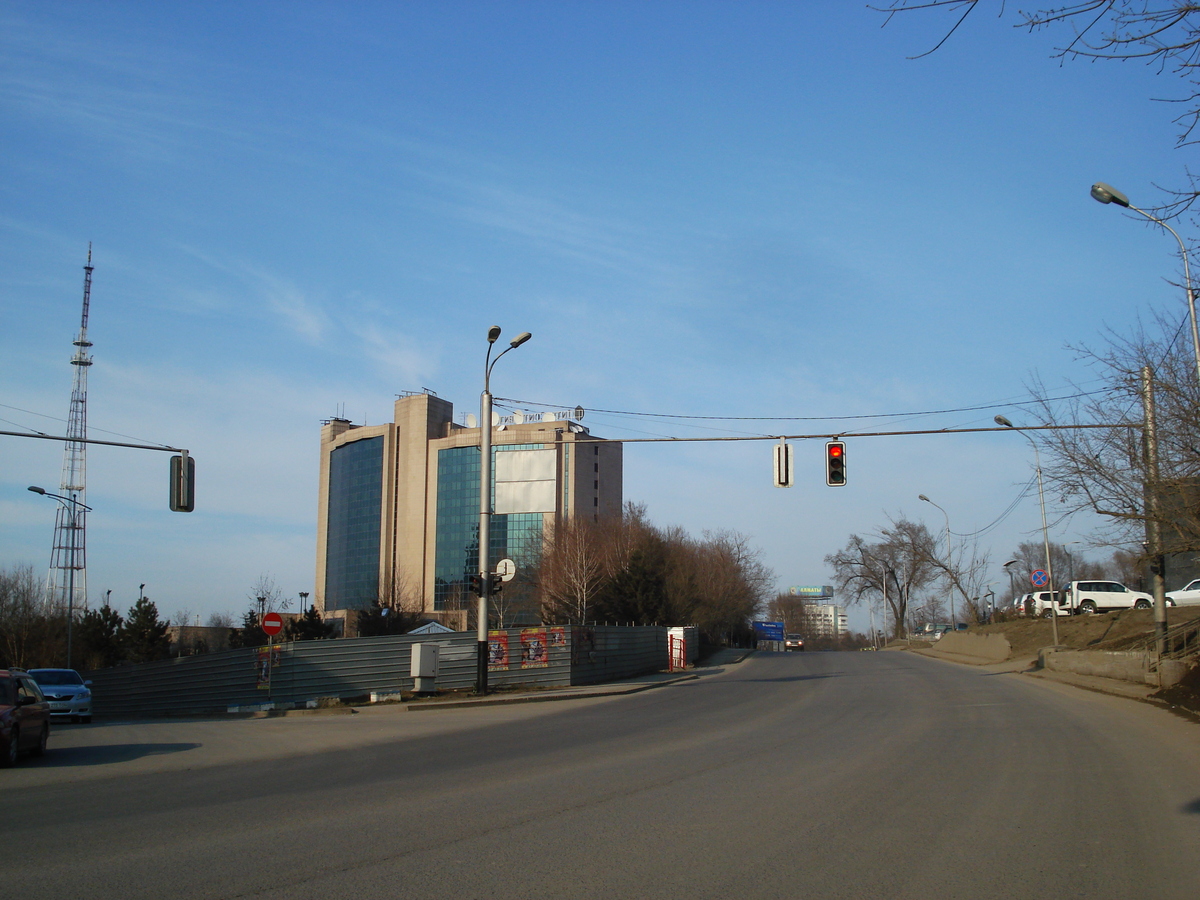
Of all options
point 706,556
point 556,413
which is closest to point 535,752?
point 706,556

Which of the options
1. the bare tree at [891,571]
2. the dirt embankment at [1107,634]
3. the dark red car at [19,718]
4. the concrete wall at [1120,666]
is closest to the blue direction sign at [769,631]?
the bare tree at [891,571]

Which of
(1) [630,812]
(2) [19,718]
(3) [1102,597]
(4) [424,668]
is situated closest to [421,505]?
(3) [1102,597]

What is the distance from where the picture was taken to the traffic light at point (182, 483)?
69.1 feet

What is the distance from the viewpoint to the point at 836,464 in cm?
2380

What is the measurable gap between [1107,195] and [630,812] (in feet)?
46.4

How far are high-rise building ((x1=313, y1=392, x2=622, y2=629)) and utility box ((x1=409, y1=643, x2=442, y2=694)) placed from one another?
4235 inches

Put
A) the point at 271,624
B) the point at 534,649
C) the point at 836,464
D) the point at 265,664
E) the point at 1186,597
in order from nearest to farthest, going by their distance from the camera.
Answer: the point at 836,464 → the point at 271,624 → the point at 265,664 → the point at 534,649 → the point at 1186,597

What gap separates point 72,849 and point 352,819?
94.9 inches

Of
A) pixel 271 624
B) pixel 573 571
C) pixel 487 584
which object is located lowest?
pixel 271 624

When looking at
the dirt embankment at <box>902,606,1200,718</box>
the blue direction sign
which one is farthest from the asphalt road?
the blue direction sign

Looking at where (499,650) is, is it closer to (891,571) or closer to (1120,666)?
(1120,666)

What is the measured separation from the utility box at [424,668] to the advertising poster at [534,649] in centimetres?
394

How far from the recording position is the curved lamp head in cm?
1636

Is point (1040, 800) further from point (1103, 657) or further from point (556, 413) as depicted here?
point (556, 413)
